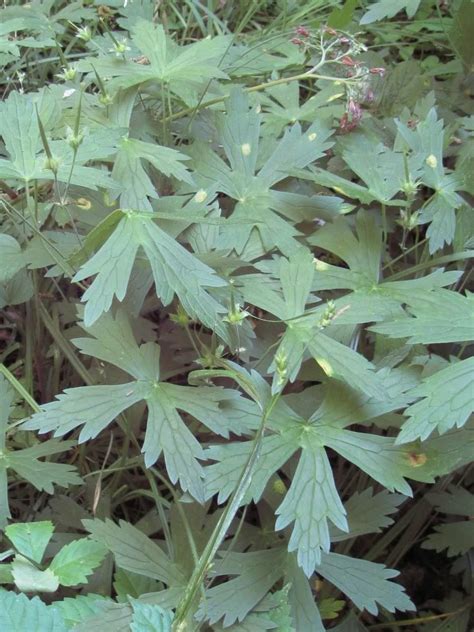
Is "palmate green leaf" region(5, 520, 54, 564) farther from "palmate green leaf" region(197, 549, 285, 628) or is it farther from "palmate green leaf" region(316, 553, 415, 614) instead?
"palmate green leaf" region(316, 553, 415, 614)

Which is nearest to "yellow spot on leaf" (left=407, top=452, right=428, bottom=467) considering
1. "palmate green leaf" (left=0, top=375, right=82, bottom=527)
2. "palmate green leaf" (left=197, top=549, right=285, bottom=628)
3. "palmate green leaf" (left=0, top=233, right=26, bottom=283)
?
"palmate green leaf" (left=197, top=549, right=285, bottom=628)

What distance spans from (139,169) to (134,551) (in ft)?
2.12

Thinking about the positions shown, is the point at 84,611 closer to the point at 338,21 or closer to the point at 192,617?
the point at 192,617

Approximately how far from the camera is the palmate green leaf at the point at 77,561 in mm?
934

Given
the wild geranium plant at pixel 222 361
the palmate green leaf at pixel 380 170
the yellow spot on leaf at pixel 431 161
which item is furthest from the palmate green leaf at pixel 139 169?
the yellow spot on leaf at pixel 431 161

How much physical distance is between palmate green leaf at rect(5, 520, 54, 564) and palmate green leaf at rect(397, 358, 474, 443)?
51 cm

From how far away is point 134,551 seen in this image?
40.3 inches

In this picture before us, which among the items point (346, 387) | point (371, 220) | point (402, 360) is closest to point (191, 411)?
point (346, 387)

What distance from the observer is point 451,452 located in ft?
3.36

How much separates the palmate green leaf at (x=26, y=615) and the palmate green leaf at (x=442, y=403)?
19.8 inches

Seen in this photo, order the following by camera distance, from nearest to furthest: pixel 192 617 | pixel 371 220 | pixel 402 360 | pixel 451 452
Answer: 1. pixel 192 617
2. pixel 451 452
3. pixel 402 360
4. pixel 371 220

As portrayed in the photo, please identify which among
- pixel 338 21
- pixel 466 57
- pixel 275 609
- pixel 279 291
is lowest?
pixel 275 609

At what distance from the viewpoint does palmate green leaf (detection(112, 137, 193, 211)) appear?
122 centimetres

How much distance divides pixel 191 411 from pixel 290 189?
611mm
